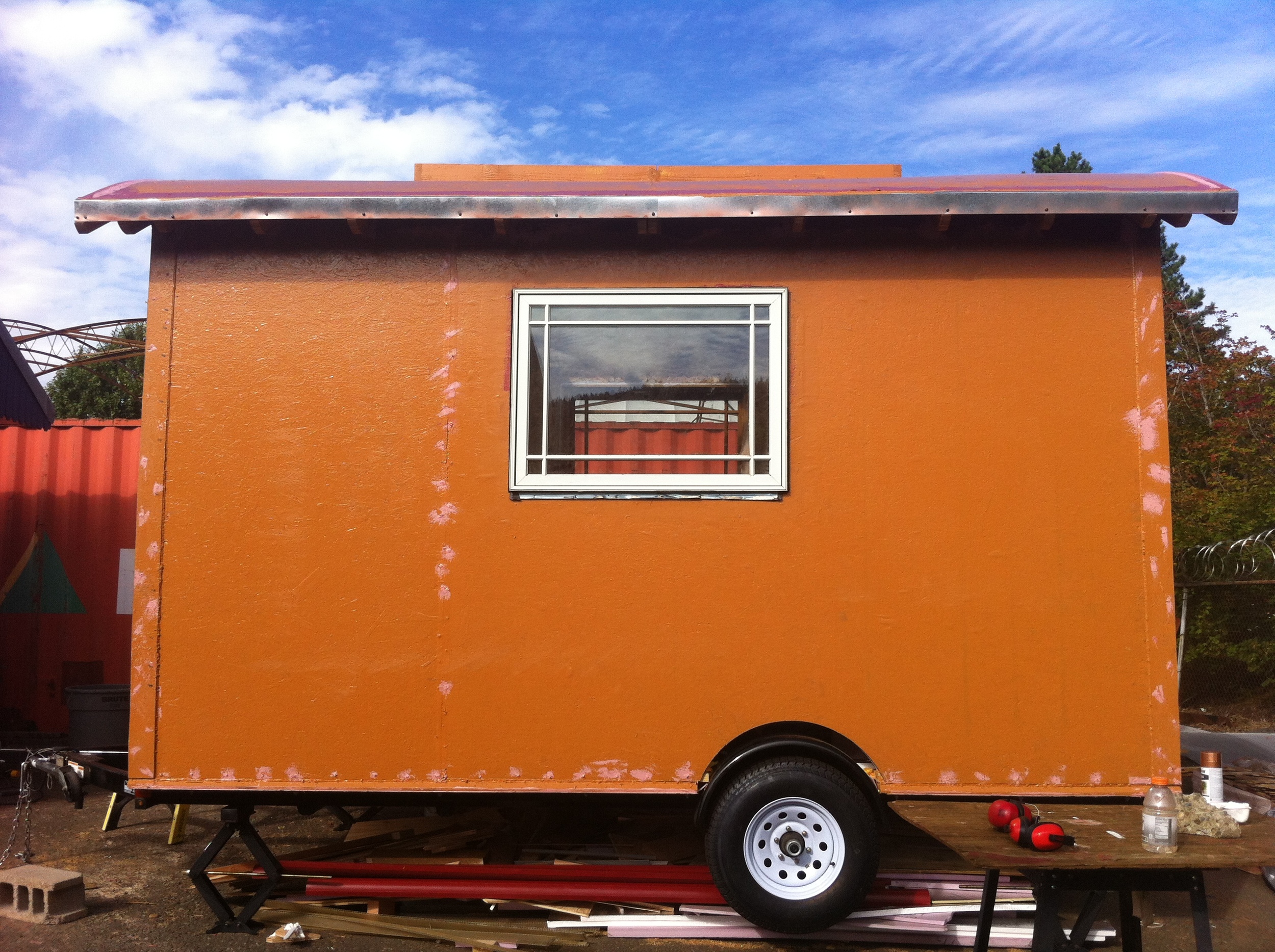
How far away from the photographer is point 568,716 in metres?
4.18

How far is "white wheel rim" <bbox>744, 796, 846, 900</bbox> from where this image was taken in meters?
4.06

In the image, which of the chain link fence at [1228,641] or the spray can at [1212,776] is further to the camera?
the chain link fence at [1228,641]

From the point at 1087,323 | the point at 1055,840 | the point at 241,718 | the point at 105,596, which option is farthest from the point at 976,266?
the point at 105,596

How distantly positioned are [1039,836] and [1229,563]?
761cm

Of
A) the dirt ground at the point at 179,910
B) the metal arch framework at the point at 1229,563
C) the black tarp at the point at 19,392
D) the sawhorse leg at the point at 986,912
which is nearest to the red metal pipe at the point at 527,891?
the dirt ground at the point at 179,910

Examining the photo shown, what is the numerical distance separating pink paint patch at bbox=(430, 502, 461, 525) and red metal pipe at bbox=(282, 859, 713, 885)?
1.81m

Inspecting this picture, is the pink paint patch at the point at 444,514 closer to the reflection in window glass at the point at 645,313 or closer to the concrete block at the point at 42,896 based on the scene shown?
the reflection in window glass at the point at 645,313

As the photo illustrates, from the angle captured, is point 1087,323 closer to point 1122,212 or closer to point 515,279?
point 1122,212

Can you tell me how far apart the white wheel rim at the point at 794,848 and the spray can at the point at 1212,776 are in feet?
5.97

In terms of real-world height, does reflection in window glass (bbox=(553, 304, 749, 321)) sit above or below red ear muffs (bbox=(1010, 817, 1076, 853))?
above

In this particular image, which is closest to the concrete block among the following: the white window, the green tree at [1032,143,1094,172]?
the white window

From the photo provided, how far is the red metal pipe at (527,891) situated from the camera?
4336 millimetres

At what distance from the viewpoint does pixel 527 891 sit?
435 centimetres

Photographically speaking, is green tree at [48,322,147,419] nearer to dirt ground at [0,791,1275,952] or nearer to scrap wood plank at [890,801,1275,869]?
dirt ground at [0,791,1275,952]
